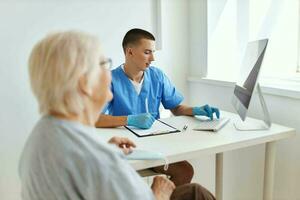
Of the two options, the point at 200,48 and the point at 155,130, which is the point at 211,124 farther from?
the point at 200,48

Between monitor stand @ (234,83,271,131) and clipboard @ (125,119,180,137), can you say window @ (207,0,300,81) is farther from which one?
clipboard @ (125,119,180,137)

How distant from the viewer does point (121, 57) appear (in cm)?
246

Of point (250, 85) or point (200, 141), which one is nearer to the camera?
point (200, 141)

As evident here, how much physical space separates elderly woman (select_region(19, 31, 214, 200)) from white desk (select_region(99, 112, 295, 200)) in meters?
0.41

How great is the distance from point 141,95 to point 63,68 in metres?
1.20

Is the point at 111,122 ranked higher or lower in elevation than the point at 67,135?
lower

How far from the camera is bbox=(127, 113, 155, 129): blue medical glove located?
160 centimetres

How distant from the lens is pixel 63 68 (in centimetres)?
75

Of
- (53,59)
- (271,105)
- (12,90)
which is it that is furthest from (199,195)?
(12,90)

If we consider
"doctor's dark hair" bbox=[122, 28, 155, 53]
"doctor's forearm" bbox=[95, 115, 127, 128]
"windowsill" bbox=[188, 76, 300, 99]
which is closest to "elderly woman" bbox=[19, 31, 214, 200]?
"doctor's forearm" bbox=[95, 115, 127, 128]

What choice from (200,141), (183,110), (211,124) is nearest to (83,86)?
(200,141)

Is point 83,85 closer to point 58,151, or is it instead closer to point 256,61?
point 58,151

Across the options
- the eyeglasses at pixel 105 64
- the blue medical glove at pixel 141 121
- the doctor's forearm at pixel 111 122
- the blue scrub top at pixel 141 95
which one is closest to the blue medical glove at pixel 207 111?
the blue scrub top at pixel 141 95

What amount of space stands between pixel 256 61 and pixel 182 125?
48cm
